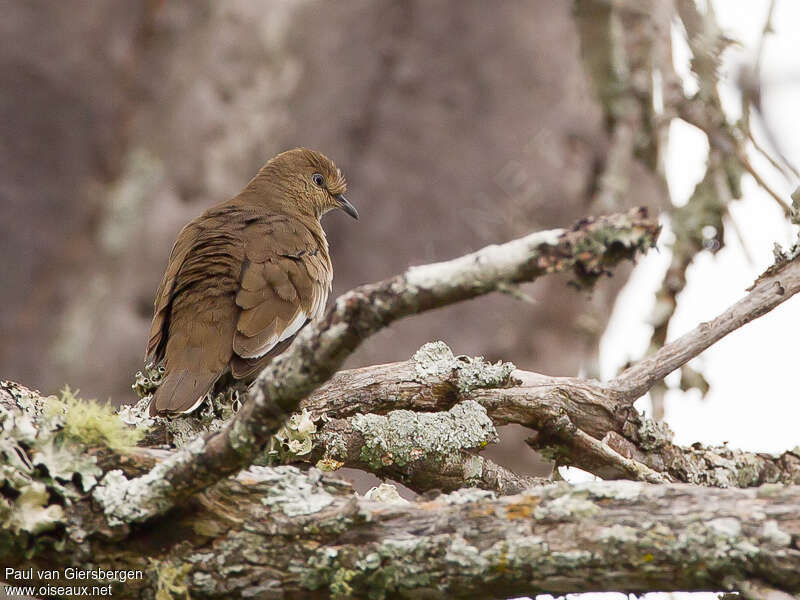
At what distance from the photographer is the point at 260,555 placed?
217 centimetres

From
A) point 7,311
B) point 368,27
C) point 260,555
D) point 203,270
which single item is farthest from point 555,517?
point 7,311

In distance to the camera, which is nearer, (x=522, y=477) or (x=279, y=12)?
(x=522, y=477)

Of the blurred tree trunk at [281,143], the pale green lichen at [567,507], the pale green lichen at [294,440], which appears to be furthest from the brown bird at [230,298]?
the blurred tree trunk at [281,143]

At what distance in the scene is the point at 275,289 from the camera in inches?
158

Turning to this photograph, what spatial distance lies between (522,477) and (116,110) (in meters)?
5.56

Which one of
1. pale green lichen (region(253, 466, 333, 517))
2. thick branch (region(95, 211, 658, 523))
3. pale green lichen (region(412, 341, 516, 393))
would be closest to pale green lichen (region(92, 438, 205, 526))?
thick branch (region(95, 211, 658, 523))

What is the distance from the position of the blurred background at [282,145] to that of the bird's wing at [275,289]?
266 cm

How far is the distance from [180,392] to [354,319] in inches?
70.0

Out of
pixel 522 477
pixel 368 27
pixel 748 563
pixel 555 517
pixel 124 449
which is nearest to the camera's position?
pixel 748 563

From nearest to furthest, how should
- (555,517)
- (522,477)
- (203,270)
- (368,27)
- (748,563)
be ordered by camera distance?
(748,563) → (555,517) → (522,477) → (203,270) → (368,27)

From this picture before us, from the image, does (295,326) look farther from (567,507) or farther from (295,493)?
(567,507)

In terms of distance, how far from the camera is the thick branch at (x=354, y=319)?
1.66 meters

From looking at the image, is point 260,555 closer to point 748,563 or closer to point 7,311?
point 748,563

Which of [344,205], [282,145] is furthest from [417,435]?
[282,145]
